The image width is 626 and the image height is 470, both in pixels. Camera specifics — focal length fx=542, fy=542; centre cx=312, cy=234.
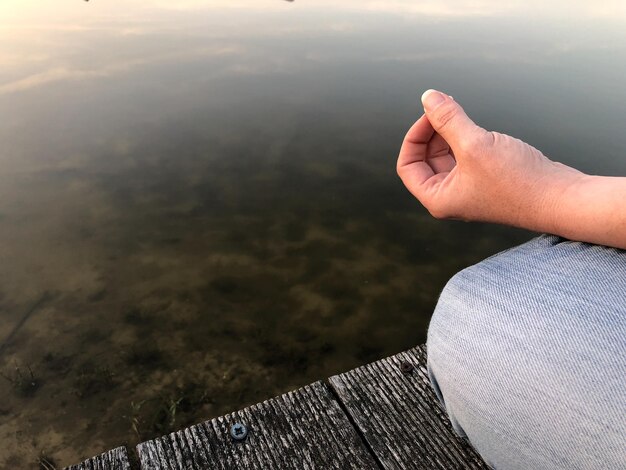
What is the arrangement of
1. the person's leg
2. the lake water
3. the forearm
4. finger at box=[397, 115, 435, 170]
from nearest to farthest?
the person's leg, the forearm, finger at box=[397, 115, 435, 170], the lake water

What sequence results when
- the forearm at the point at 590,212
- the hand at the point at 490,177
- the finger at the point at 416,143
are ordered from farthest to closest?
the finger at the point at 416,143 < the hand at the point at 490,177 < the forearm at the point at 590,212

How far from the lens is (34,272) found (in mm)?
3283

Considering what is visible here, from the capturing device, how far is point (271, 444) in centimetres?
147

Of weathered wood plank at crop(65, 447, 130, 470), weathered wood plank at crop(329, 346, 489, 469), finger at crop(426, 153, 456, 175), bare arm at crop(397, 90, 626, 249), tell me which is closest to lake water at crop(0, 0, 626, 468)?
weathered wood plank at crop(65, 447, 130, 470)

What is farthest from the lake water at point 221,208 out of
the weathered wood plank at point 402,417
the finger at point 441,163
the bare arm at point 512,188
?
the bare arm at point 512,188

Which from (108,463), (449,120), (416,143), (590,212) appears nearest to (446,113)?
(449,120)

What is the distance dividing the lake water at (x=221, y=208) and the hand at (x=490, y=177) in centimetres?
181

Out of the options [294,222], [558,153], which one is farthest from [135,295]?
[558,153]

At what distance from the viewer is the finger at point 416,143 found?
1.34 metres

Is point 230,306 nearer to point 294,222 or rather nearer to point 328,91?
point 294,222

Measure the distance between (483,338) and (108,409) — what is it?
2.19 m

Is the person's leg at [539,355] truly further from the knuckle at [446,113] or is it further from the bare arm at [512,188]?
the knuckle at [446,113]

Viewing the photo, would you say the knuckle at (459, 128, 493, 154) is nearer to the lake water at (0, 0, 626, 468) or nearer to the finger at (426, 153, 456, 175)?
the finger at (426, 153, 456, 175)

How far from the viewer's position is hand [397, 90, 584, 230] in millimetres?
1112
